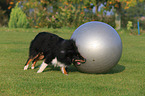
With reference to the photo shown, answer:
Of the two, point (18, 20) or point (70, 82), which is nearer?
point (70, 82)

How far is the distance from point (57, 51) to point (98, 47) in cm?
125

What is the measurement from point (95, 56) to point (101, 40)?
0.51m

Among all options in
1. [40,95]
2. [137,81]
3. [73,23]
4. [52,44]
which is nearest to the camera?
[40,95]

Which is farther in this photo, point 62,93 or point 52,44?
point 52,44

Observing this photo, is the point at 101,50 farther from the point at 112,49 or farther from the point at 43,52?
the point at 43,52

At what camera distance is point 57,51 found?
869cm

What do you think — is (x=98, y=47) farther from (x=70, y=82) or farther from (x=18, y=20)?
(x=18, y=20)

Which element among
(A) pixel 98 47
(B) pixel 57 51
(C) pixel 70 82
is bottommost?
(C) pixel 70 82

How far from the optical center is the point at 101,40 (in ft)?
28.1

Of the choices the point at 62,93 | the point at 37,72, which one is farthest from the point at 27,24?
the point at 62,93

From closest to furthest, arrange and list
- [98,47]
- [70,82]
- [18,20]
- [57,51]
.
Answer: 1. [70,82]
2. [98,47]
3. [57,51]
4. [18,20]

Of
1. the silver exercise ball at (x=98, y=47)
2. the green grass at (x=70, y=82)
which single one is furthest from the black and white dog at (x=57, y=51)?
the green grass at (x=70, y=82)

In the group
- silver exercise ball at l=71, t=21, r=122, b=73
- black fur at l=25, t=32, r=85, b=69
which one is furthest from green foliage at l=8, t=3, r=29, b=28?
silver exercise ball at l=71, t=21, r=122, b=73

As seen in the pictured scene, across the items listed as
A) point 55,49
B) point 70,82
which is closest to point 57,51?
point 55,49
